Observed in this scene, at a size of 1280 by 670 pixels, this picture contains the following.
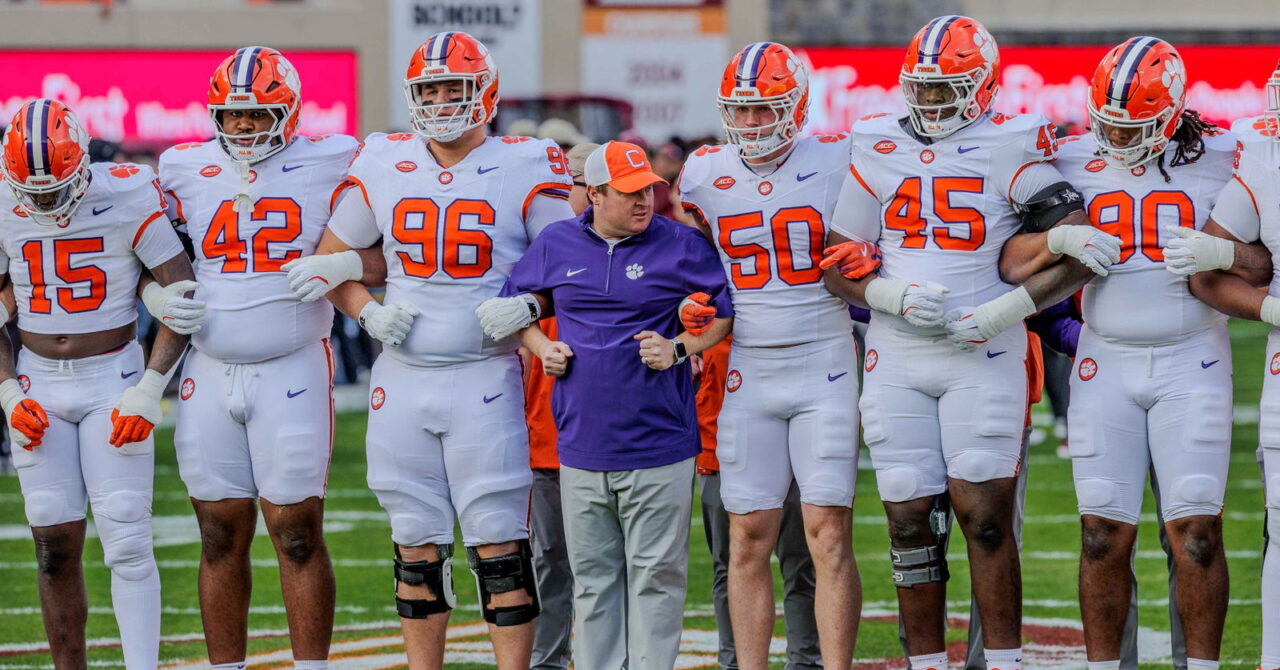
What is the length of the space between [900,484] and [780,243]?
2.68 ft

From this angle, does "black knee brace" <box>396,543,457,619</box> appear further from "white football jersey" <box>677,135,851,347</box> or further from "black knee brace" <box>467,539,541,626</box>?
"white football jersey" <box>677,135,851,347</box>

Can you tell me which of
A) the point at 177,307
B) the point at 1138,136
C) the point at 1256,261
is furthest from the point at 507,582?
the point at 1256,261

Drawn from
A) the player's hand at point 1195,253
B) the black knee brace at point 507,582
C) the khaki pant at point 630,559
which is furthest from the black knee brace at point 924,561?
the black knee brace at point 507,582

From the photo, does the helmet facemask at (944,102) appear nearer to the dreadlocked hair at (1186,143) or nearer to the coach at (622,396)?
the dreadlocked hair at (1186,143)

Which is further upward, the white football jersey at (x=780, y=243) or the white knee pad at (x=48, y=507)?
the white football jersey at (x=780, y=243)

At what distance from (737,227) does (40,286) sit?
220cm

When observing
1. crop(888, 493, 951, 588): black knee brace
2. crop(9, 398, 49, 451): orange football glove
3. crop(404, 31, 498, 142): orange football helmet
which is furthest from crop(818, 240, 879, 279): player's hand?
crop(9, 398, 49, 451): orange football glove

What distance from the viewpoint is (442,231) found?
202 inches

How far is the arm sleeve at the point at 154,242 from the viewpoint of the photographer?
5297mm

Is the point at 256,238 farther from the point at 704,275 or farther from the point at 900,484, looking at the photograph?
the point at 900,484

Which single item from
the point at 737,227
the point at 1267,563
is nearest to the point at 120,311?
the point at 737,227

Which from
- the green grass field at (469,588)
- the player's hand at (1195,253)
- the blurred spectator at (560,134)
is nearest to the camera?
the player's hand at (1195,253)

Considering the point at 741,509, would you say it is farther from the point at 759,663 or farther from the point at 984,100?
the point at 984,100

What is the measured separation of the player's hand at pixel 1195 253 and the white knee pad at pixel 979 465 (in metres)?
0.75
